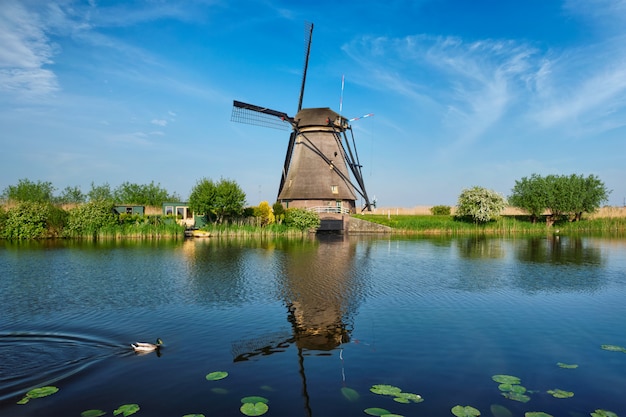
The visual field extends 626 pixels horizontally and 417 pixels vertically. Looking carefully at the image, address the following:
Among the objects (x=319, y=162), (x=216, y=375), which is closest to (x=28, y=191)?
(x=319, y=162)

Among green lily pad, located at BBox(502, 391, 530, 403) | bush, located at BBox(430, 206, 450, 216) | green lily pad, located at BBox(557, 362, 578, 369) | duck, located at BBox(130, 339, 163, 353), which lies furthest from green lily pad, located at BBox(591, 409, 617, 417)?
bush, located at BBox(430, 206, 450, 216)

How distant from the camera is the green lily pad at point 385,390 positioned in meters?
7.06

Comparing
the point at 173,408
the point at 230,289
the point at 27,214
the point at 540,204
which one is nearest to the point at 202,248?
the point at 230,289

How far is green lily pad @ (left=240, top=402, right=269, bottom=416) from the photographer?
637 centimetres

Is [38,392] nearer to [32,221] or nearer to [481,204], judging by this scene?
[32,221]

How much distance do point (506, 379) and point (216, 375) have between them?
5216mm

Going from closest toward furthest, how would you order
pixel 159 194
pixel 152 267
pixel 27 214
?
pixel 152 267
pixel 27 214
pixel 159 194

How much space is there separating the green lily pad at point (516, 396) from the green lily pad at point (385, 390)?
1.73 m

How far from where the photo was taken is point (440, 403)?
677 cm

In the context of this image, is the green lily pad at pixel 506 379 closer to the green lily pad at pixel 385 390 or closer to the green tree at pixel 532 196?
the green lily pad at pixel 385 390

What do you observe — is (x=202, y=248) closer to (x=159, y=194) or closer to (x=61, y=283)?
(x=61, y=283)

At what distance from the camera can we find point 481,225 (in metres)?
51.5

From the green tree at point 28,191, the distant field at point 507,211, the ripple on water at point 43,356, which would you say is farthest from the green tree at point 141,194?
the ripple on water at point 43,356

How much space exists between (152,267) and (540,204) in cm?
4977
